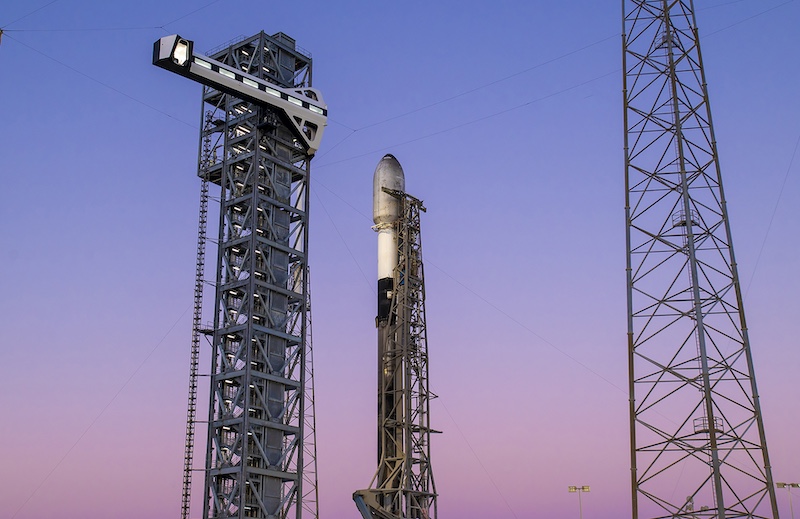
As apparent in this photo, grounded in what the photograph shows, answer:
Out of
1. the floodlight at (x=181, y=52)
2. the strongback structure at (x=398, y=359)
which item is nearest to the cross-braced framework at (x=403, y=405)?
the strongback structure at (x=398, y=359)

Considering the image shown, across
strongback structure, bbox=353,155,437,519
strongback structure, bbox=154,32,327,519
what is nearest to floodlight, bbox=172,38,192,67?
strongback structure, bbox=154,32,327,519

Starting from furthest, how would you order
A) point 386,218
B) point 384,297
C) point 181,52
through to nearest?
point 386,218, point 384,297, point 181,52

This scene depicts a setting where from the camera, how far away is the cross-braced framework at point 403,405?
75.1 meters

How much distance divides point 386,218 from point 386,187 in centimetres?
286

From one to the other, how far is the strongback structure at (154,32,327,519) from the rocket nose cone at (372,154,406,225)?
11.2 metres

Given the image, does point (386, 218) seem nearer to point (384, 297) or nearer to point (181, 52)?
point (384, 297)

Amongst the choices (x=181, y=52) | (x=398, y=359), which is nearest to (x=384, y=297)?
(x=398, y=359)

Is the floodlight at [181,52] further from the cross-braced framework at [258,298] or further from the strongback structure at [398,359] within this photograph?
the strongback structure at [398,359]

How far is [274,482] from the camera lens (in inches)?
2579

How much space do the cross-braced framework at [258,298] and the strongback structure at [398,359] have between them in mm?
10989

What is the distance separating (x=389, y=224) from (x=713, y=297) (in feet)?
112

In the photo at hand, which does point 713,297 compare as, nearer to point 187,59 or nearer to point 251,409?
point 251,409

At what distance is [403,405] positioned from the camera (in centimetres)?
7694

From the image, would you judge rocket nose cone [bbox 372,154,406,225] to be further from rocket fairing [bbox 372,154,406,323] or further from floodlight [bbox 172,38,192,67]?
floodlight [bbox 172,38,192,67]
